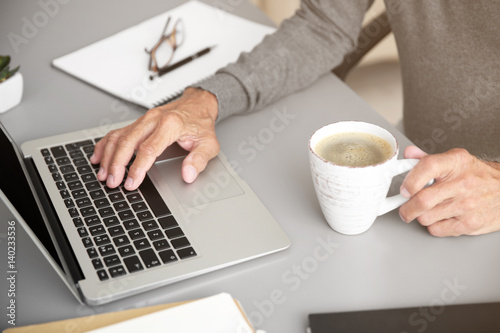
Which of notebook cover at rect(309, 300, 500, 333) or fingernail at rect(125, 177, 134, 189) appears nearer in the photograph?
notebook cover at rect(309, 300, 500, 333)

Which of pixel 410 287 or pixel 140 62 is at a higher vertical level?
pixel 140 62

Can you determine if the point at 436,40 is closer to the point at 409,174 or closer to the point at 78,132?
the point at 409,174

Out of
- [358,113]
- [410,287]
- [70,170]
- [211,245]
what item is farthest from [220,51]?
[410,287]

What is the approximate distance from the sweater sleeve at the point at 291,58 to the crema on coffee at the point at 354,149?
0.29 m

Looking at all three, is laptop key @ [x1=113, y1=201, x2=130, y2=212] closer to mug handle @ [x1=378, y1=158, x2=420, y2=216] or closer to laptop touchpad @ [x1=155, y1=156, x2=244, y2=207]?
laptop touchpad @ [x1=155, y1=156, x2=244, y2=207]

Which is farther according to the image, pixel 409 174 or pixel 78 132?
pixel 78 132

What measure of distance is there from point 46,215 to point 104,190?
9cm

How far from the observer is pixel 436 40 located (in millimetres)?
1048

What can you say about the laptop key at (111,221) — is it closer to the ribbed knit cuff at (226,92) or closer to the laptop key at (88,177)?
the laptop key at (88,177)

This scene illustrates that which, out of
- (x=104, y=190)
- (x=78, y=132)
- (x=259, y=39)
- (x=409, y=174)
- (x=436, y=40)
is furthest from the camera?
(x=259, y=39)

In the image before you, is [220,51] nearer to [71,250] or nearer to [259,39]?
[259,39]

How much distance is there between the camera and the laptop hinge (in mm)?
658

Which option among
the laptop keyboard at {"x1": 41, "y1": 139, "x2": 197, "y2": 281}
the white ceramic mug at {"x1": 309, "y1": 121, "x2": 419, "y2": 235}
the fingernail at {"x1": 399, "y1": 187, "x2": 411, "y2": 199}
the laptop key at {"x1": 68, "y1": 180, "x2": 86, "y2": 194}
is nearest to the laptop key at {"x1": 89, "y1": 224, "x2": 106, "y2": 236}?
the laptop keyboard at {"x1": 41, "y1": 139, "x2": 197, "y2": 281}

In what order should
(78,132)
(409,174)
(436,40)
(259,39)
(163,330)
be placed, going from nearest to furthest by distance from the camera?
(163,330) → (409,174) → (78,132) → (436,40) → (259,39)
